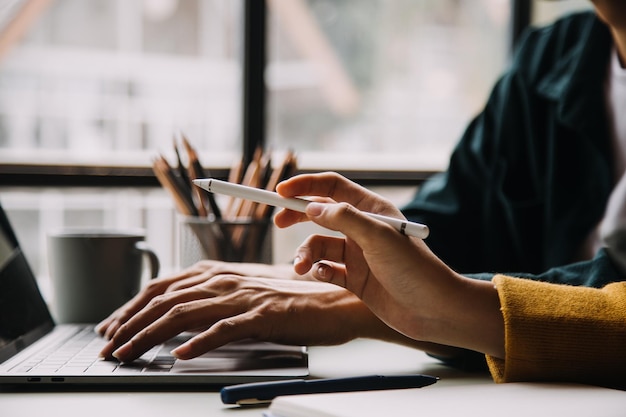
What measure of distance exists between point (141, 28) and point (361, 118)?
523 millimetres

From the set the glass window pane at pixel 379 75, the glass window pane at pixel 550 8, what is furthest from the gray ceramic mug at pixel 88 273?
the glass window pane at pixel 550 8

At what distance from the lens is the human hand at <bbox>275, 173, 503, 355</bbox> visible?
1.80 feet

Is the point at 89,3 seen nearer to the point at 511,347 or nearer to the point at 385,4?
the point at 385,4

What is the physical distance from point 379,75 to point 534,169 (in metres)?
0.58

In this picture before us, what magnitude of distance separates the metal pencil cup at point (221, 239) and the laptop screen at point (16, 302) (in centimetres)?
21

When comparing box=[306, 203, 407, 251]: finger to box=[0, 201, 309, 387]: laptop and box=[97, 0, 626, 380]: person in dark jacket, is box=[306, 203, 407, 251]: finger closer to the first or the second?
A: box=[0, 201, 309, 387]: laptop

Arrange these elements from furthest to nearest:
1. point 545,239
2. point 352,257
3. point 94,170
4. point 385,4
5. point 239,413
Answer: point 385,4 < point 94,170 < point 545,239 < point 352,257 < point 239,413

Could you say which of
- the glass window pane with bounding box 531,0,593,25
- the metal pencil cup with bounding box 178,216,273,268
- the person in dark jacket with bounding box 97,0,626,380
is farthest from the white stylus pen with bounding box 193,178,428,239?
the glass window pane with bounding box 531,0,593,25

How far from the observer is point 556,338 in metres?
0.59

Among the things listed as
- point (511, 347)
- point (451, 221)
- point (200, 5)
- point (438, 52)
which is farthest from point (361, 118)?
point (511, 347)

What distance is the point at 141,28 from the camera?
142 cm

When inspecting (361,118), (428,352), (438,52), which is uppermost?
(438,52)

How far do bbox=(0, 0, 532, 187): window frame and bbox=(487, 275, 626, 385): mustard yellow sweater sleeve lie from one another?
83cm

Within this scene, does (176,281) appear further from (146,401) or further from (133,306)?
(146,401)
